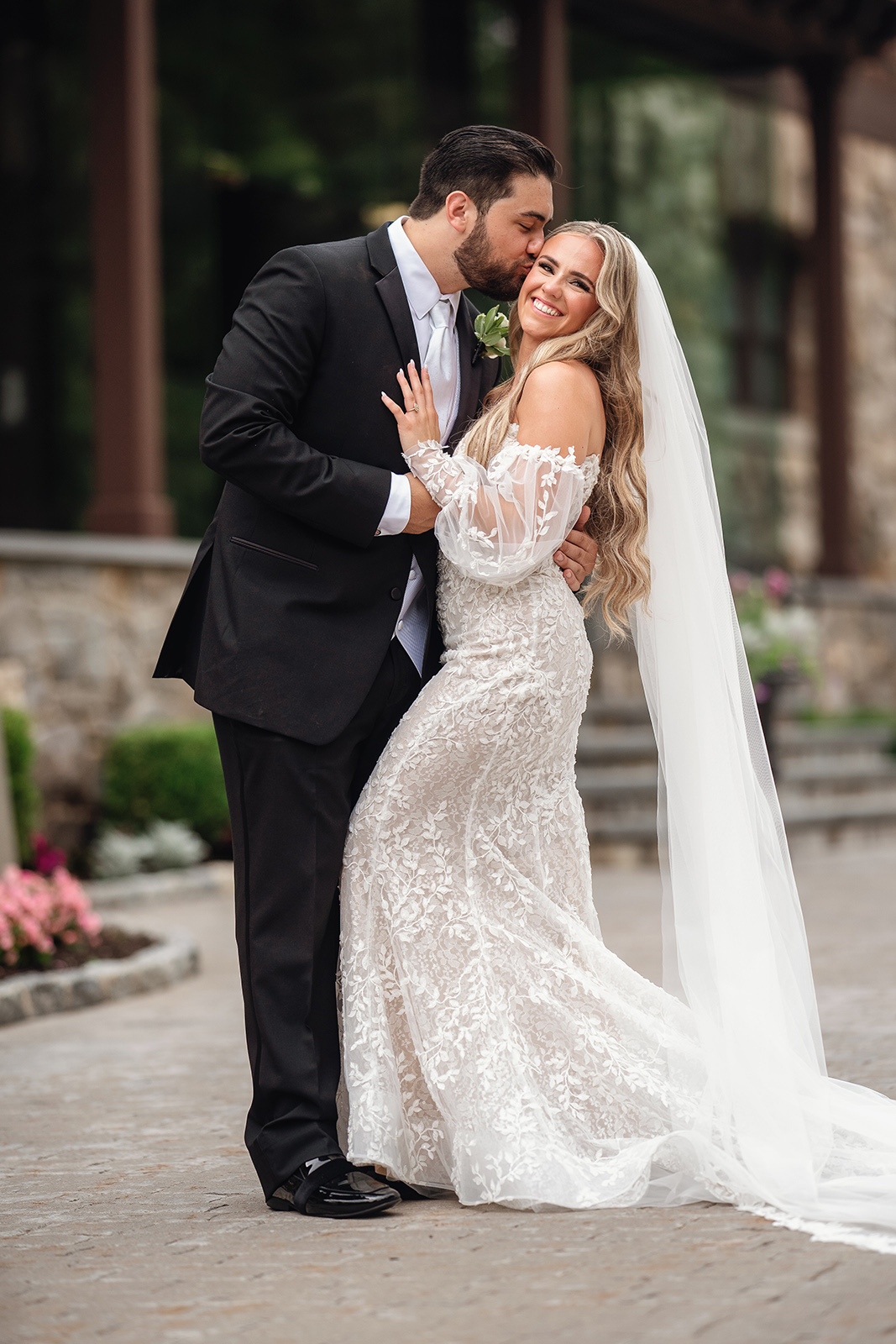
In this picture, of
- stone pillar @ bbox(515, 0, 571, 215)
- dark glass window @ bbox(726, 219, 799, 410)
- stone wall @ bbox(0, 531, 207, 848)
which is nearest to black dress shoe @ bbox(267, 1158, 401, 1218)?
stone wall @ bbox(0, 531, 207, 848)

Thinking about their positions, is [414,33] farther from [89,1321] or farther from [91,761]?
[89,1321]

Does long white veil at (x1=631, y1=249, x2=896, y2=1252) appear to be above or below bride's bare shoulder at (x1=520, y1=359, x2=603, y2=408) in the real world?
below

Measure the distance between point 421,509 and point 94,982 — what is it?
3585 millimetres

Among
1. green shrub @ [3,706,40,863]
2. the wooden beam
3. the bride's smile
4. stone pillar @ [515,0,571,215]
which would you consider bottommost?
green shrub @ [3,706,40,863]

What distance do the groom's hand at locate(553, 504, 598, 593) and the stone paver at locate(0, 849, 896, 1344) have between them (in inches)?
53.6

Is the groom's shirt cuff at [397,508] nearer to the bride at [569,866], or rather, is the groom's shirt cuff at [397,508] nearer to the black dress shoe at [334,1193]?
the bride at [569,866]

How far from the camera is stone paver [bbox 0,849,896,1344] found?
2652 mm

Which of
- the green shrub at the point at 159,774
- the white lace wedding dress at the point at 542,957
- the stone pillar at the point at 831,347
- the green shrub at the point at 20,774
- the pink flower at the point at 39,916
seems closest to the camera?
the white lace wedding dress at the point at 542,957

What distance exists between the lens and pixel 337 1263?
9.84 feet

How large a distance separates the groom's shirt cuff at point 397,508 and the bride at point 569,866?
7cm

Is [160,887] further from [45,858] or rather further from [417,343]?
[417,343]

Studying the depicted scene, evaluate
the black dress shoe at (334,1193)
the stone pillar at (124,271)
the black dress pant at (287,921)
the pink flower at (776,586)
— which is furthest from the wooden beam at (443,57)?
the black dress shoe at (334,1193)

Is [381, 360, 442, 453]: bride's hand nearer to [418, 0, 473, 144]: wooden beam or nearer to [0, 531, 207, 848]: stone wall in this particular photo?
[0, 531, 207, 848]: stone wall

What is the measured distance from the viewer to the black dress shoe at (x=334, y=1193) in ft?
10.8
